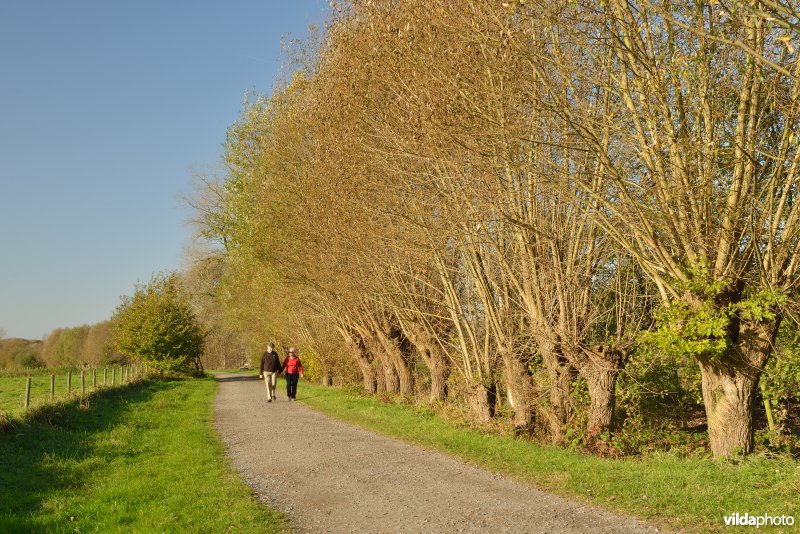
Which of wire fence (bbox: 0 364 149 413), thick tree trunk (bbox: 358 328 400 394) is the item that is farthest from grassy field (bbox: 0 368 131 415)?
thick tree trunk (bbox: 358 328 400 394)

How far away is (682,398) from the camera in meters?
13.9

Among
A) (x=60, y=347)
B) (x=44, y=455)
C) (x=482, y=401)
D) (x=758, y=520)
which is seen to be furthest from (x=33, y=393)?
(x=60, y=347)

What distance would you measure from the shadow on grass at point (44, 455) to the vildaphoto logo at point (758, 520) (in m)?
6.63

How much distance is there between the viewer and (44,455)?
10.9m

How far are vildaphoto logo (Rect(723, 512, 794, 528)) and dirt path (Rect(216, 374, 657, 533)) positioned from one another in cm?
76

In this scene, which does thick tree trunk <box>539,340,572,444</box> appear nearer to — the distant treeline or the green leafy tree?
the green leafy tree

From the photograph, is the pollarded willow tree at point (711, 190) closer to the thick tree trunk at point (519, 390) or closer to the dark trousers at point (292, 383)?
the thick tree trunk at point (519, 390)

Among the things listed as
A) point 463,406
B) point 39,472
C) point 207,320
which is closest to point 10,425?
point 39,472

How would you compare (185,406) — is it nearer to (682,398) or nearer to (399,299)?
(399,299)

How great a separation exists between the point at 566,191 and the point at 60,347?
85.4 metres

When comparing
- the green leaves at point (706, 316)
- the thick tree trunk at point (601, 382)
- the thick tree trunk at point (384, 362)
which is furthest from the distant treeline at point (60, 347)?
the green leaves at point (706, 316)

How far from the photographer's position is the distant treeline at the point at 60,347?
71.2m

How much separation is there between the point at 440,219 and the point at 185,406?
1143 cm

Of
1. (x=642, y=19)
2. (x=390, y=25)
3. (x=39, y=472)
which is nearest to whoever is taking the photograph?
(x=642, y=19)
